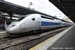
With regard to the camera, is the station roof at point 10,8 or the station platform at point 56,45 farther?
the station roof at point 10,8

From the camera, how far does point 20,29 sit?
316 inches

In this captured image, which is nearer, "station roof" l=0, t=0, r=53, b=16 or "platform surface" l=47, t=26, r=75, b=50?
"platform surface" l=47, t=26, r=75, b=50

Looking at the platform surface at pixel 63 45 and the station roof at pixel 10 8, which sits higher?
the station roof at pixel 10 8

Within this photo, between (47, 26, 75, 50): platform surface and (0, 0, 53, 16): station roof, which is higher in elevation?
(0, 0, 53, 16): station roof

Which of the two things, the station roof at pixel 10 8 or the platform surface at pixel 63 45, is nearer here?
the platform surface at pixel 63 45

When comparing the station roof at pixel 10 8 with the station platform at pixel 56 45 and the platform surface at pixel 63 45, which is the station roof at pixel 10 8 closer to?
the station platform at pixel 56 45

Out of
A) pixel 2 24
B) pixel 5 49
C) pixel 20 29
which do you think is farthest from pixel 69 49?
pixel 2 24

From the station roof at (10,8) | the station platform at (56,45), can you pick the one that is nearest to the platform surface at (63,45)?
the station platform at (56,45)

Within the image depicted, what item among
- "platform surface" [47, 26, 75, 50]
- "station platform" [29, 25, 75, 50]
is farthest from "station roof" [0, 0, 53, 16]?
"platform surface" [47, 26, 75, 50]

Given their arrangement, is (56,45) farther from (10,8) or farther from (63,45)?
(10,8)

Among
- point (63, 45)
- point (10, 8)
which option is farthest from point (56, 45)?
point (10, 8)

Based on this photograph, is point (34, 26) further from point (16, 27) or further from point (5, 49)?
point (5, 49)

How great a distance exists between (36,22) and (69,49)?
5.93 metres

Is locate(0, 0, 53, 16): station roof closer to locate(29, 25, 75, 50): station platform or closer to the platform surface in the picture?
locate(29, 25, 75, 50): station platform
